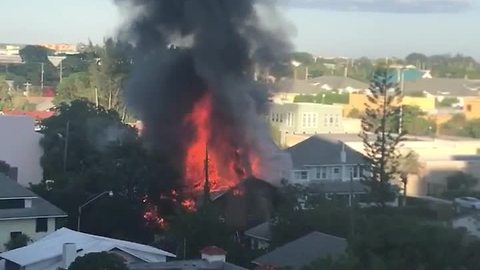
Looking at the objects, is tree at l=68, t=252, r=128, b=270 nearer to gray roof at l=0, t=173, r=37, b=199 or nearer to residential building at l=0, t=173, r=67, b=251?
residential building at l=0, t=173, r=67, b=251

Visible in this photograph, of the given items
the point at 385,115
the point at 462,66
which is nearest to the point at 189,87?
the point at 385,115

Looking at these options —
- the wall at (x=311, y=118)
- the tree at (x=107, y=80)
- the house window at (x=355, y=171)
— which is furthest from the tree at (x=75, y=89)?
the house window at (x=355, y=171)

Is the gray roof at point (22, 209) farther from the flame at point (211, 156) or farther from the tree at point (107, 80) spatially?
the tree at point (107, 80)

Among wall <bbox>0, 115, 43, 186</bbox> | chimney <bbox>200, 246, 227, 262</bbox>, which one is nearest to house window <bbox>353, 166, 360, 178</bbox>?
wall <bbox>0, 115, 43, 186</bbox>

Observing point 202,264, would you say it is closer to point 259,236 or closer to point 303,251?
point 303,251

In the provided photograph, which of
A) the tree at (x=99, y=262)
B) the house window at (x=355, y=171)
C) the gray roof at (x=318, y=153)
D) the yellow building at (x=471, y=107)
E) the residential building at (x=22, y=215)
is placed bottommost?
the tree at (x=99, y=262)

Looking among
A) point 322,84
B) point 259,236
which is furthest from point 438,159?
point 322,84

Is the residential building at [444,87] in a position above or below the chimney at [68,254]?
above
